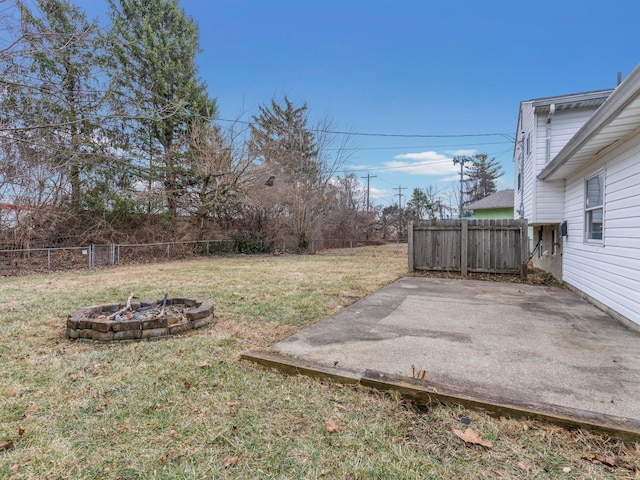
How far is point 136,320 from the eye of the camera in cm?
349

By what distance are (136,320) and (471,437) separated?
3298mm

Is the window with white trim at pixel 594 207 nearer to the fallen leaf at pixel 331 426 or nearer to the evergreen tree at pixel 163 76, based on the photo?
the fallen leaf at pixel 331 426

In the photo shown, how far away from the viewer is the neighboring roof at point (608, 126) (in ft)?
9.16

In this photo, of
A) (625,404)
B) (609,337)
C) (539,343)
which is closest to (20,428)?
(625,404)

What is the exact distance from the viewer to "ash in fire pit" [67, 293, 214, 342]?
11.1 feet

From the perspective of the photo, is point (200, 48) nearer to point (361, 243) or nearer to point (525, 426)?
point (361, 243)

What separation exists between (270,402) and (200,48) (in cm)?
1775

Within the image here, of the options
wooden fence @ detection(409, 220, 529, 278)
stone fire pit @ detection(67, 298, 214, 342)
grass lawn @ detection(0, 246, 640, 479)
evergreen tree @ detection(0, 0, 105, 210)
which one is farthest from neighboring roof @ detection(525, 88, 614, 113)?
evergreen tree @ detection(0, 0, 105, 210)

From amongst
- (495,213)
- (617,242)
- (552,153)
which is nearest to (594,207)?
(617,242)

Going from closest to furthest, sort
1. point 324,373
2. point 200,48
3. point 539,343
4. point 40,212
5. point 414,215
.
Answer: point 324,373 < point 539,343 < point 40,212 < point 200,48 < point 414,215

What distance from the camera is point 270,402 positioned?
2225mm

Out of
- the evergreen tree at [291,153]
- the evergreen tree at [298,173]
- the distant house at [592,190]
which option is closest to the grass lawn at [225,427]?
the distant house at [592,190]

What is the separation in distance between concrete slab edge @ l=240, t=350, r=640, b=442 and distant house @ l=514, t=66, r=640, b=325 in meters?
2.56

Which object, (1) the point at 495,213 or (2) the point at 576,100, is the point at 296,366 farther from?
(1) the point at 495,213
